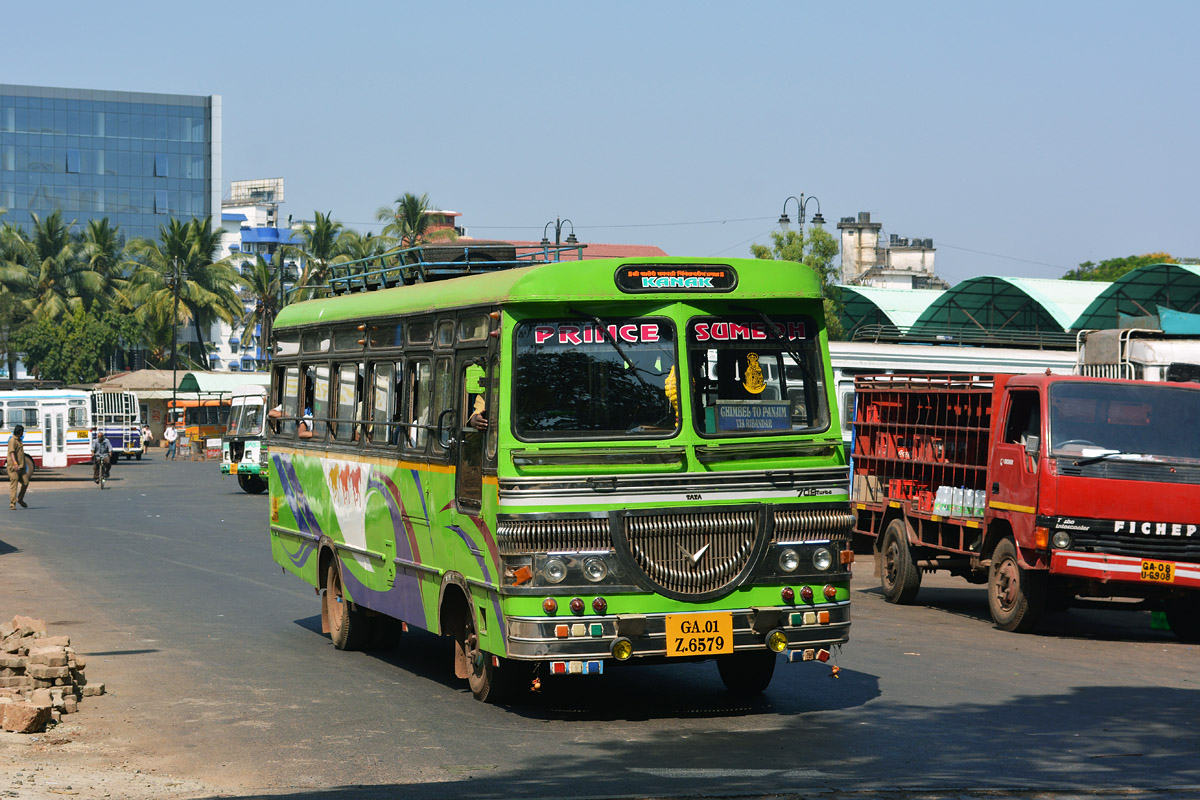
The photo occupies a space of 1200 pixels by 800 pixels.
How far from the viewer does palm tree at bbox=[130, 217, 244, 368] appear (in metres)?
89.9

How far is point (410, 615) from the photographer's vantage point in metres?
11.6

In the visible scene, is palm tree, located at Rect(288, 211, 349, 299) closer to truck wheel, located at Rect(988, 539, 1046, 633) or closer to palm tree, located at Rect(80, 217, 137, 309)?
palm tree, located at Rect(80, 217, 137, 309)

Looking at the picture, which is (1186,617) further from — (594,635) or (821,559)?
(594,635)

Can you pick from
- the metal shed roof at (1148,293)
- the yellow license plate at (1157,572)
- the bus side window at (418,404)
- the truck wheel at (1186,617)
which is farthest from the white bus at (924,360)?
the bus side window at (418,404)

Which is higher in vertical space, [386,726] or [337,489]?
[337,489]

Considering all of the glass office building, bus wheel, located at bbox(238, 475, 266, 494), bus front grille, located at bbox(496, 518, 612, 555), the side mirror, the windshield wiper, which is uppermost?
the glass office building

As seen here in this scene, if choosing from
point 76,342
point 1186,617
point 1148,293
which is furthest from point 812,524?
point 76,342

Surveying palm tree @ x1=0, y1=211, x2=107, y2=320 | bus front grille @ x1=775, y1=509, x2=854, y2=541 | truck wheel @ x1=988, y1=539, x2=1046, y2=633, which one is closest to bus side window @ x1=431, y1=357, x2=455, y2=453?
bus front grille @ x1=775, y1=509, x2=854, y2=541

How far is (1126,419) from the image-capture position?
14359 millimetres

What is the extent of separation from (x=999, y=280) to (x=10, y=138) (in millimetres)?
107151

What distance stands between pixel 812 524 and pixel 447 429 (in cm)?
259

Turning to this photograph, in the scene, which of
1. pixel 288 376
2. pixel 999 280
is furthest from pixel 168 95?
pixel 288 376

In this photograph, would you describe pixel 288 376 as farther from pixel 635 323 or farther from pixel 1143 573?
pixel 1143 573

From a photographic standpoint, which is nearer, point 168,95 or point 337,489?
point 337,489
